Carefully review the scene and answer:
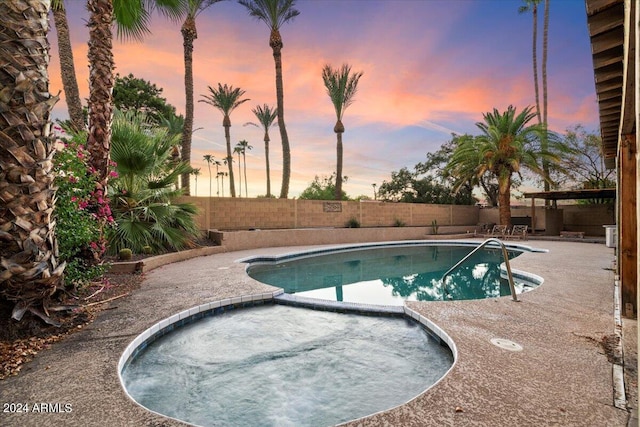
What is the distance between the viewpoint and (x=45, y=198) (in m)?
3.33

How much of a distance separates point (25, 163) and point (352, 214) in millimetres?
14385

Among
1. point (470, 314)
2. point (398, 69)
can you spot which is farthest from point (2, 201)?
point (398, 69)

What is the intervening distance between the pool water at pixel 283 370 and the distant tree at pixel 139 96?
19705 mm

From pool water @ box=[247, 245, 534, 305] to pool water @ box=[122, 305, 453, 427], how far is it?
6.84 feet

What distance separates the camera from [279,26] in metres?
17.1

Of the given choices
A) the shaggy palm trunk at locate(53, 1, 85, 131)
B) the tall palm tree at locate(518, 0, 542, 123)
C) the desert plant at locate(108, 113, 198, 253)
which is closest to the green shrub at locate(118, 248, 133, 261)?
the desert plant at locate(108, 113, 198, 253)

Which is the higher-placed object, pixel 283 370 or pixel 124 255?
pixel 124 255

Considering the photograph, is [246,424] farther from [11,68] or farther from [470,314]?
[11,68]

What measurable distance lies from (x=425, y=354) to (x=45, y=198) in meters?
4.32

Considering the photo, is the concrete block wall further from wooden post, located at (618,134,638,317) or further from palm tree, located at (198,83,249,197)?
palm tree, located at (198,83,249,197)

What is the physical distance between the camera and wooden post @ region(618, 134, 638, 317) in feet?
13.0

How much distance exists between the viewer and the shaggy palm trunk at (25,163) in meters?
3.03

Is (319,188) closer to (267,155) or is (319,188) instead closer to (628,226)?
(267,155)

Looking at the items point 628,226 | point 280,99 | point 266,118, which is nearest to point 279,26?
point 280,99
